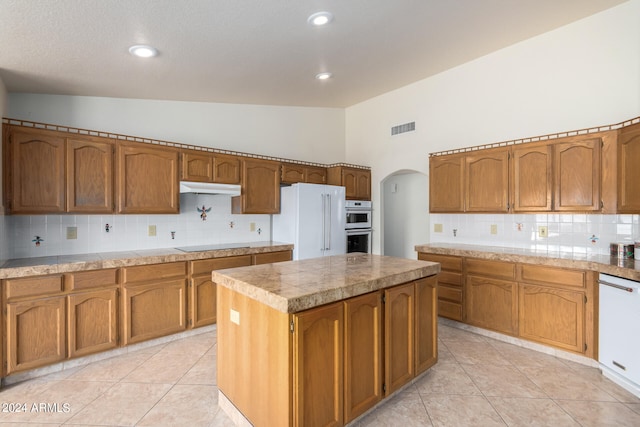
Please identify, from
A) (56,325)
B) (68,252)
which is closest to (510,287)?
(56,325)

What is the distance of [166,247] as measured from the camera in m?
3.68

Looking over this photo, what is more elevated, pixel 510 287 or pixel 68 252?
pixel 68 252

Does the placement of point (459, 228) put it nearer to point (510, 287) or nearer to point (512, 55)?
point (510, 287)

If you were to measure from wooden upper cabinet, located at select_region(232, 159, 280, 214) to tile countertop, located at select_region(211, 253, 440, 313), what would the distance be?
175 cm

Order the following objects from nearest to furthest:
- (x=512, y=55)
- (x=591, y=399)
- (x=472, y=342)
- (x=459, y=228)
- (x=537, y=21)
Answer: (x=591, y=399) < (x=537, y=21) < (x=472, y=342) < (x=512, y=55) < (x=459, y=228)

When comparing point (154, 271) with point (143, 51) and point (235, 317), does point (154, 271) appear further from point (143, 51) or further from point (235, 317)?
A: point (143, 51)

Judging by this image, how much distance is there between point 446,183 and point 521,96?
4.00 feet

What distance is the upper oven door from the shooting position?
15.3ft

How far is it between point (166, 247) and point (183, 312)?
33.7 inches

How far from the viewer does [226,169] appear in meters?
3.82

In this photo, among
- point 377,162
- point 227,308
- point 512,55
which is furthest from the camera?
point 377,162

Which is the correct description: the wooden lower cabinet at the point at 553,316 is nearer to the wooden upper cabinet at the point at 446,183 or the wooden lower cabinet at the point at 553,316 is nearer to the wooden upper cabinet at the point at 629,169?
the wooden upper cabinet at the point at 629,169

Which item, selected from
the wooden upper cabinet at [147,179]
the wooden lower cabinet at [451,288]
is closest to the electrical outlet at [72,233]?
the wooden upper cabinet at [147,179]

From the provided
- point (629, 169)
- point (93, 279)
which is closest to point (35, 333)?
point (93, 279)
